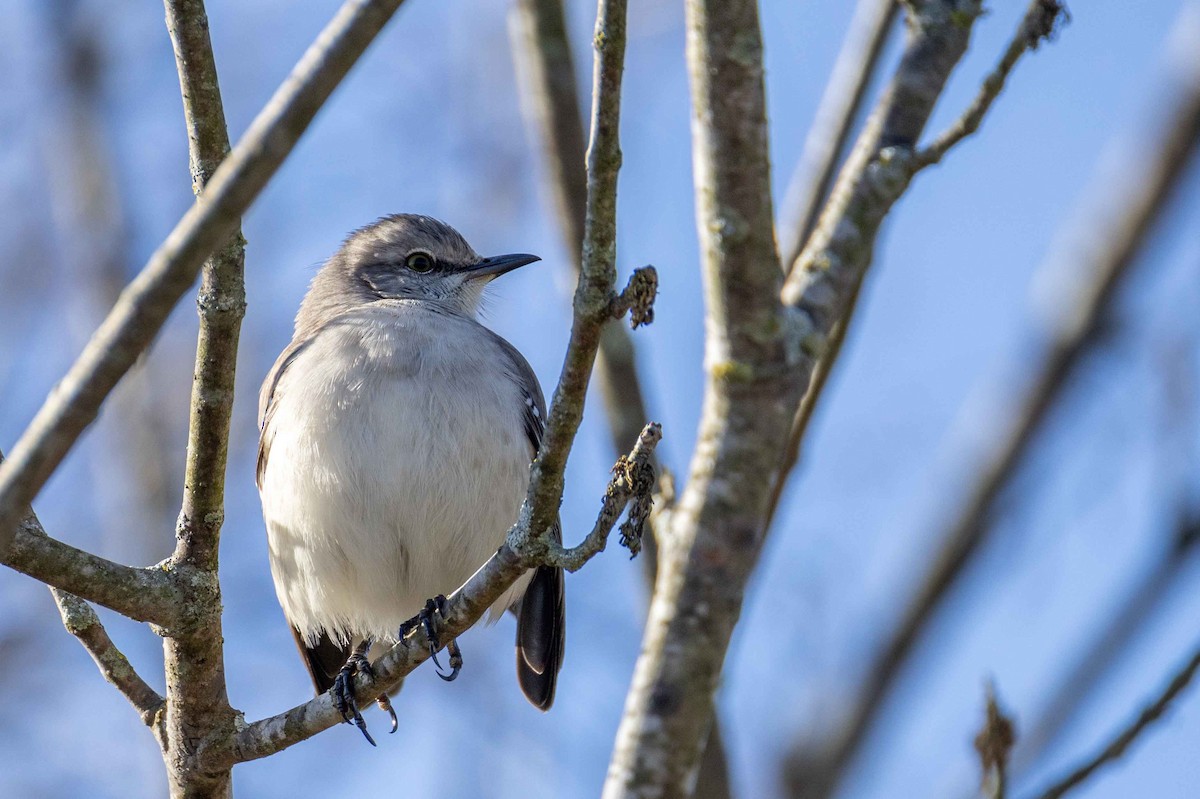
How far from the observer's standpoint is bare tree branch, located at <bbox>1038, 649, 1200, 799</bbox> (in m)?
3.68

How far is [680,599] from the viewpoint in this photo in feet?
9.86

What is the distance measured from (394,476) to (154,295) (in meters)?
3.28

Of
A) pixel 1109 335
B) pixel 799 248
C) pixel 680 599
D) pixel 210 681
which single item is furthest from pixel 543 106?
pixel 680 599

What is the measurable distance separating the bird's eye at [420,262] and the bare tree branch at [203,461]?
3719 millimetres

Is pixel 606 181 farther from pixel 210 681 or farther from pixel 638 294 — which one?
pixel 210 681

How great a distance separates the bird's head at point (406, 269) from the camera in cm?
772

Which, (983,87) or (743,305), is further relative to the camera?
(983,87)

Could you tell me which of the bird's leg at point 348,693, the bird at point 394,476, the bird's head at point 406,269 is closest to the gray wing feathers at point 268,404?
the bird at point 394,476

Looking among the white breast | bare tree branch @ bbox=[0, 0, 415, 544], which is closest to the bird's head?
the white breast

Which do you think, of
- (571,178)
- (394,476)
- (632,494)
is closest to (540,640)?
(394,476)

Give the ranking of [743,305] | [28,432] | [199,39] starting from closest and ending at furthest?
[28,432] < [743,305] < [199,39]

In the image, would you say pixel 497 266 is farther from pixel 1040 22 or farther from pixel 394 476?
pixel 1040 22

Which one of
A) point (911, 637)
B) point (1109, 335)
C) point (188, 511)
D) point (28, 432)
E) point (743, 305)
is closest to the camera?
point (28, 432)

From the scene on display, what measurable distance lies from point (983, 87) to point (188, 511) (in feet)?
9.87
